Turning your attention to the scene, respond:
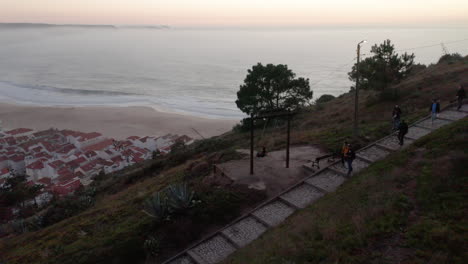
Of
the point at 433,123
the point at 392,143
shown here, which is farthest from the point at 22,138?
the point at 433,123

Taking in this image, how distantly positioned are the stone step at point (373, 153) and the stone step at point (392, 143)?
0.24 metres

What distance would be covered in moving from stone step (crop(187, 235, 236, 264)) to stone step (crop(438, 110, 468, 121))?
1253 cm

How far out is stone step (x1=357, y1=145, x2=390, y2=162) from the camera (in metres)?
12.4

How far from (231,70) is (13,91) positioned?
2108 inches

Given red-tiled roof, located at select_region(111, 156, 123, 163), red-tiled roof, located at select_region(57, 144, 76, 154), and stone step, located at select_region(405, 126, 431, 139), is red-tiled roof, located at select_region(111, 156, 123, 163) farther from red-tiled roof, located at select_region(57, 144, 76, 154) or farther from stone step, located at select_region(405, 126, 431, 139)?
stone step, located at select_region(405, 126, 431, 139)

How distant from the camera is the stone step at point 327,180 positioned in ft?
36.0

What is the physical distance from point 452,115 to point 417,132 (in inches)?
100

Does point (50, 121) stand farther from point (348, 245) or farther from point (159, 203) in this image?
point (348, 245)

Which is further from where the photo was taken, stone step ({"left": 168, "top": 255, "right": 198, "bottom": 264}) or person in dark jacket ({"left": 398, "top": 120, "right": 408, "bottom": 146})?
person in dark jacket ({"left": 398, "top": 120, "right": 408, "bottom": 146})

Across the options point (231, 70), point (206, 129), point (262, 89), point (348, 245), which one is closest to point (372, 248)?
point (348, 245)

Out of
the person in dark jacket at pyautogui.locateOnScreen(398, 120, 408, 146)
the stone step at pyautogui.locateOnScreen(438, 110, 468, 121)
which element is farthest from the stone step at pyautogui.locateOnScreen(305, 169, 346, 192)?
the stone step at pyautogui.locateOnScreen(438, 110, 468, 121)

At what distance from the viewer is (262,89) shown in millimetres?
24234

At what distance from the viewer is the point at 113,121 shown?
158 feet

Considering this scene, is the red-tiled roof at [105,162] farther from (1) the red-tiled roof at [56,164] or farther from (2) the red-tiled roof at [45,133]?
(2) the red-tiled roof at [45,133]
